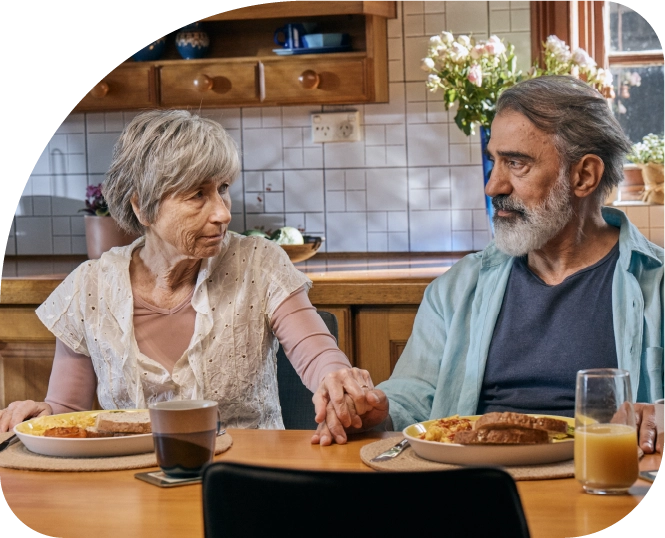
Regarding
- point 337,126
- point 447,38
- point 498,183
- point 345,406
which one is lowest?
point 345,406

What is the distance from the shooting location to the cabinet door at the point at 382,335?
262 centimetres

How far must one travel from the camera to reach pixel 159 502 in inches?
44.0

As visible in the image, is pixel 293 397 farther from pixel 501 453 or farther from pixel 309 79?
pixel 309 79

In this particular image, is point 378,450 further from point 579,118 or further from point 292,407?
point 579,118

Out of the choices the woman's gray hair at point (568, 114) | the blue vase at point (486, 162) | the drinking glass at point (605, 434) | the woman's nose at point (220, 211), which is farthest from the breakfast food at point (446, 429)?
the blue vase at point (486, 162)

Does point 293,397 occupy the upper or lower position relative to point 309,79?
lower

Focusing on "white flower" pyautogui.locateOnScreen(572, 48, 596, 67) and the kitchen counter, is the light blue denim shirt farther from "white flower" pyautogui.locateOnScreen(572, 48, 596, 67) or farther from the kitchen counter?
"white flower" pyautogui.locateOnScreen(572, 48, 596, 67)

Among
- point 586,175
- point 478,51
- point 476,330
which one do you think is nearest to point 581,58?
point 478,51

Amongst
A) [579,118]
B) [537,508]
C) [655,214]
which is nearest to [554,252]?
[579,118]

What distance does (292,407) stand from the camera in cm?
197

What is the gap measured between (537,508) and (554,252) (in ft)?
2.96

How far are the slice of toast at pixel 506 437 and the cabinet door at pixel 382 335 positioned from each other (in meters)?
1.41

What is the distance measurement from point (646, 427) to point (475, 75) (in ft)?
5.70

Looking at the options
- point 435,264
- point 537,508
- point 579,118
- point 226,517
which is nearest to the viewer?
point 226,517
